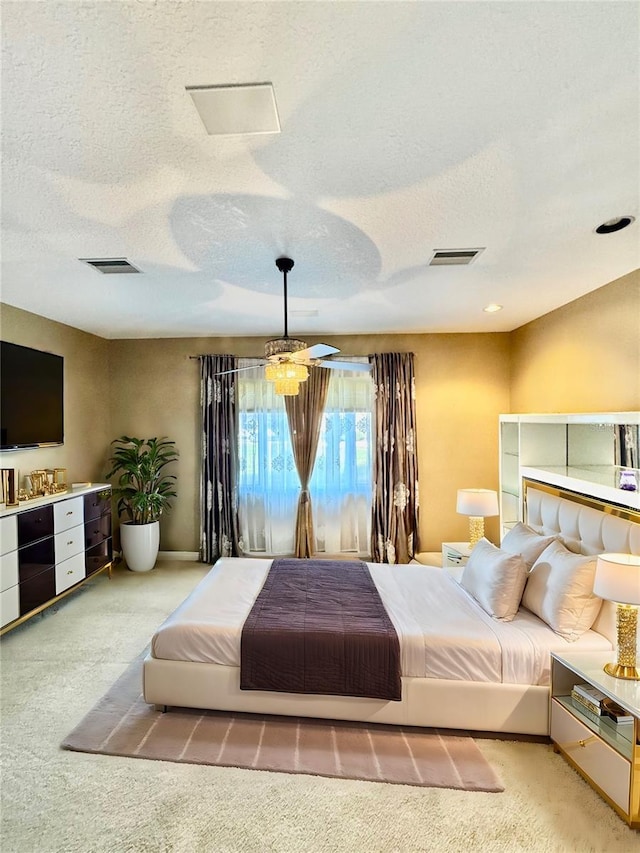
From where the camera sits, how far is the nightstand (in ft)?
6.13

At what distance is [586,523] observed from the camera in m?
2.96

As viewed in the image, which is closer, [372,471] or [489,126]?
[489,126]

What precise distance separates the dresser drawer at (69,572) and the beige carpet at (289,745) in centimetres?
168

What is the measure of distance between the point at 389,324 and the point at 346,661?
3.46 meters


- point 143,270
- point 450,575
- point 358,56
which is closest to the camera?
point 358,56

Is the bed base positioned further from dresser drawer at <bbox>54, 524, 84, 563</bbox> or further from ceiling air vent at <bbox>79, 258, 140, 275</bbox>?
ceiling air vent at <bbox>79, 258, 140, 275</bbox>

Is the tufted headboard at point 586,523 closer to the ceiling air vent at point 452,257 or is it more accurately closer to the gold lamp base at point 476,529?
the gold lamp base at point 476,529

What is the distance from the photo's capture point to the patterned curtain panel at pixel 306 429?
5375 millimetres

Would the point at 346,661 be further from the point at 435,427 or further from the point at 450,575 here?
the point at 435,427

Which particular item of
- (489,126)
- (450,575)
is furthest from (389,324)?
(489,126)

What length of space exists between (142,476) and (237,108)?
4.43m

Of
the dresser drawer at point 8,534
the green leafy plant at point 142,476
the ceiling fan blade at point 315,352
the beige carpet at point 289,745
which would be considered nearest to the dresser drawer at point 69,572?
the dresser drawer at point 8,534

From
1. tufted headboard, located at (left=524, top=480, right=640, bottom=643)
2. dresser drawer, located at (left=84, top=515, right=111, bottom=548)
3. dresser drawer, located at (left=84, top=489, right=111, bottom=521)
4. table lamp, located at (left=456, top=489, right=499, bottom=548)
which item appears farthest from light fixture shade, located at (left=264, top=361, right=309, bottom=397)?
dresser drawer, located at (left=84, top=515, right=111, bottom=548)

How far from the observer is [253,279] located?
325cm
